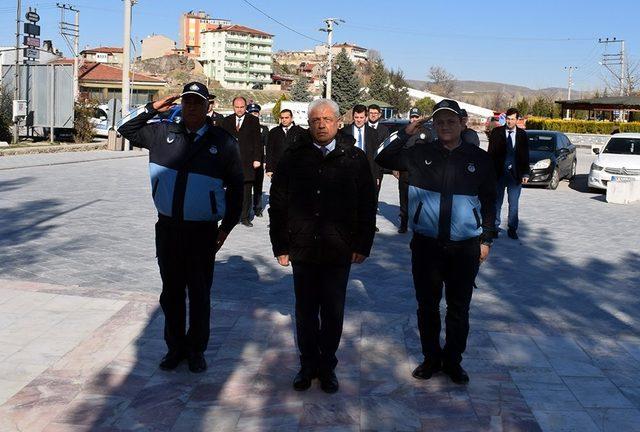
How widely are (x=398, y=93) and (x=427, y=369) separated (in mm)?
77444

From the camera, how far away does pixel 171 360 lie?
16.3ft

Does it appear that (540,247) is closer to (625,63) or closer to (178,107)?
(178,107)

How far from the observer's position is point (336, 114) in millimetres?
4410

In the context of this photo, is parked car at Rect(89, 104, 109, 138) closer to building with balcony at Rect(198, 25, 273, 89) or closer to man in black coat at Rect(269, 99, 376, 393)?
man in black coat at Rect(269, 99, 376, 393)

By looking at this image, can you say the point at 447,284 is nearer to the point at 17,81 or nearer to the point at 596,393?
the point at 596,393

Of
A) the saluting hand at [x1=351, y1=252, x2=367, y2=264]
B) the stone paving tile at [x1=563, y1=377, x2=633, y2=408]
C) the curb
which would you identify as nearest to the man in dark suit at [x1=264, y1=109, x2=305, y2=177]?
the saluting hand at [x1=351, y1=252, x2=367, y2=264]

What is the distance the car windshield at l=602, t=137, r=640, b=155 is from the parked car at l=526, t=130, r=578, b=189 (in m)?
1.25

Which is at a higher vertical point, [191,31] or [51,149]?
[191,31]

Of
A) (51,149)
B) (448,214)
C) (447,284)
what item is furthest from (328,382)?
(51,149)

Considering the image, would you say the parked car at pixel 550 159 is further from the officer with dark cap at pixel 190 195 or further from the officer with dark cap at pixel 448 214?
the officer with dark cap at pixel 190 195

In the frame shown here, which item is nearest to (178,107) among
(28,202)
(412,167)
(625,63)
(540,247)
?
(412,167)

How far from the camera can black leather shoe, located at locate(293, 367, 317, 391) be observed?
4656 mm

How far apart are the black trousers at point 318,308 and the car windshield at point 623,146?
16241mm

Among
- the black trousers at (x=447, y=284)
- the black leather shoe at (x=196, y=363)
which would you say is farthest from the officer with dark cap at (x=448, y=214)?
the black leather shoe at (x=196, y=363)
